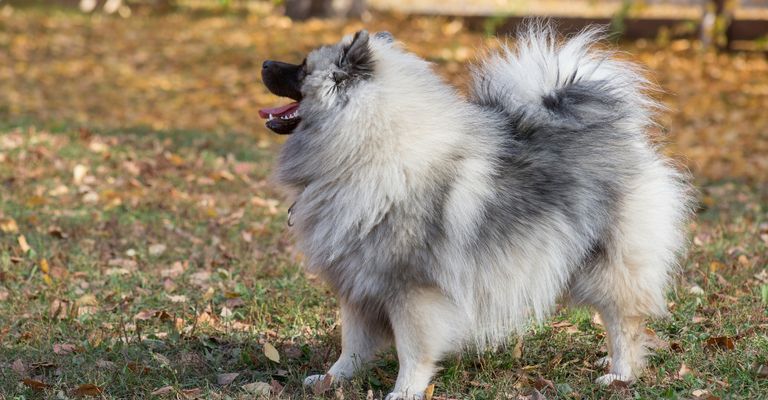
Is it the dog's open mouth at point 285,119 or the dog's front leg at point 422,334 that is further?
the dog's open mouth at point 285,119

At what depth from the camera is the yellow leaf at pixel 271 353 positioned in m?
3.88

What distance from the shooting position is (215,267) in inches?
212

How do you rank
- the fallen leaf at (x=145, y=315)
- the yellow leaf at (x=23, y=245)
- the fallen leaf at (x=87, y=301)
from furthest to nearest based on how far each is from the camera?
the yellow leaf at (x=23, y=245) < the fallen leaf at (x=87, y=301) < the fallen leaf at (x=145, y=315)

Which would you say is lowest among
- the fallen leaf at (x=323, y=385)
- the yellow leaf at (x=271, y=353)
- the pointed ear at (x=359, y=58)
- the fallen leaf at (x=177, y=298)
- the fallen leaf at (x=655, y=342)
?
the fallen leaf at (x=177, y=298)

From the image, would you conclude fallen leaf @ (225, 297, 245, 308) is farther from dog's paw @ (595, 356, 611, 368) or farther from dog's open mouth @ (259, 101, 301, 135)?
dog's paw @ (595, 356, 611, 368)

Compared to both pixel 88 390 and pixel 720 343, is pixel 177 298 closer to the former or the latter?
pixel 88 390

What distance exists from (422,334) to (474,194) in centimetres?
55

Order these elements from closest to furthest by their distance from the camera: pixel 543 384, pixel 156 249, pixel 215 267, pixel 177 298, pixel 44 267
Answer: pixel 543 384, pixel 177 298, pixel 44 267, pixel 215 267, pixel 156 249

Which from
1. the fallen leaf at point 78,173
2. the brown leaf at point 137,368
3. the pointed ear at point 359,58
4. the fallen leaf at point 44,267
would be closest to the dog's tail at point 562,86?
the pointed ear at point 359,58

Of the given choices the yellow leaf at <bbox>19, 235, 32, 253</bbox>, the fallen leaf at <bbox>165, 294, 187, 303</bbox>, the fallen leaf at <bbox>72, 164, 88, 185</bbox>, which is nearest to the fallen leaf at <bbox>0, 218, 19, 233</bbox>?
the yellow leaf at <bbox>19, 235, 32, 253</bbox>

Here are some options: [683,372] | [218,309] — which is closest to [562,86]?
[683,372]

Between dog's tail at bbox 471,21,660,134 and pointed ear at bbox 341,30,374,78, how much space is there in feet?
2.17

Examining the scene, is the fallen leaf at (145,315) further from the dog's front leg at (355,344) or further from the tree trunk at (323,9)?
the tree trunk at (323,9)

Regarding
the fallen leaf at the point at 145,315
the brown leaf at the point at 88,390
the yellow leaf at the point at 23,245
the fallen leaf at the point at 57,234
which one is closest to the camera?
the brown leaf at the point at 88,390
